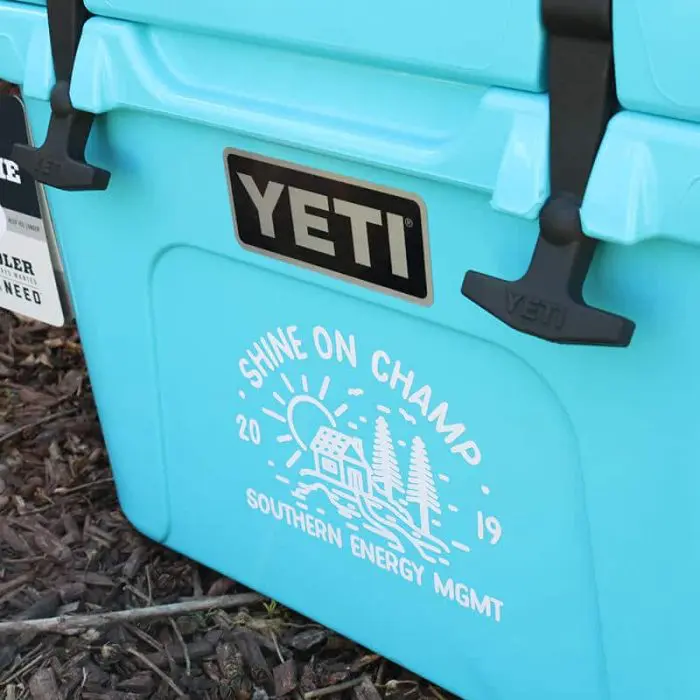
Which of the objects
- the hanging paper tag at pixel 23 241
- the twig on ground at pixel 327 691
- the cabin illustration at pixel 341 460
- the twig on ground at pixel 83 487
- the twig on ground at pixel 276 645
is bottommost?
the twig on ground at pixel 327 691

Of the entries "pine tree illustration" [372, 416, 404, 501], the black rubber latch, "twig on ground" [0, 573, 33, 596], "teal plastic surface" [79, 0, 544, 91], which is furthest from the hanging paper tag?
"pine tree illustration" [372, 416, 404, 501]

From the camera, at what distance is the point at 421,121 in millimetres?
896

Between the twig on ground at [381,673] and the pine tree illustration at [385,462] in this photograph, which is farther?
the twig on ground at [381,673]

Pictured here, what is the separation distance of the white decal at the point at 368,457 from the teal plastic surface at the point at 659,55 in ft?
1.16

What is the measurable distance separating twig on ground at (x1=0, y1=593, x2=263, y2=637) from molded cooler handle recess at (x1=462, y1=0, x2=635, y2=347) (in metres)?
0.69

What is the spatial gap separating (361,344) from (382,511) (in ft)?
0.61

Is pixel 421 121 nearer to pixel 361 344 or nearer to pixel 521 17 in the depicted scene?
pixel 521 17

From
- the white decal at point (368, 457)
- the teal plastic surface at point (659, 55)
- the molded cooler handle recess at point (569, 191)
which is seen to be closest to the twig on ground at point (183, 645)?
the white decal at point (368, 457)

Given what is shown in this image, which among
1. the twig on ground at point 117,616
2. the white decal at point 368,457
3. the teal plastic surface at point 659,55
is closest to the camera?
the teal plastic surface at point 659,55

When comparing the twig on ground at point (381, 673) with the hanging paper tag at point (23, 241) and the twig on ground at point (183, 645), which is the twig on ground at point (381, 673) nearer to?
the twig on ground at point (183, 645)

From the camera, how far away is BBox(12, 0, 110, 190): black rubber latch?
109 cm

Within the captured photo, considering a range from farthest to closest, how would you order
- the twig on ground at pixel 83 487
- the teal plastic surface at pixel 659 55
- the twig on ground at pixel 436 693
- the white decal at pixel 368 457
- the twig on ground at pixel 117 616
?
the twig on ground at pixel 83 487 < the twig on ground at pixel 117 616 < the twig on ground at pixel 436 693 < the white decal at pixel 368 457 < the teal plastic surface at pixel 659 55

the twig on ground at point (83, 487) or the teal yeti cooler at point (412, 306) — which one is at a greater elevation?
the teal yeti cooler at point (412, 306)

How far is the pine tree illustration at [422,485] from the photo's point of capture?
1065 millimetres
